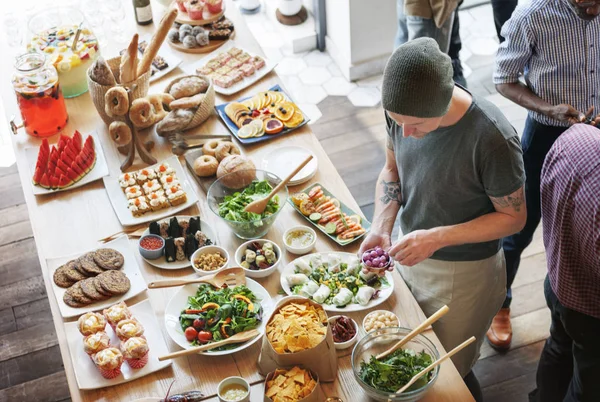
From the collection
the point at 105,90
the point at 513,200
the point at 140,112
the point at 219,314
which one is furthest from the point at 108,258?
the point at 513,200

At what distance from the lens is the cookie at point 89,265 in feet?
8.70

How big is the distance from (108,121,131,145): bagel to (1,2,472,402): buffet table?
0.44 ft

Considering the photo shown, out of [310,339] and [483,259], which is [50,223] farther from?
[483,259]

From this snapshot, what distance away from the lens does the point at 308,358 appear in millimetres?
2146

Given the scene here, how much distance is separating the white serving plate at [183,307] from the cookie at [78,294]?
300 millimetres

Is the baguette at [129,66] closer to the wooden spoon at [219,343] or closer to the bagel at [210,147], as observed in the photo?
the bagel at [210,147]

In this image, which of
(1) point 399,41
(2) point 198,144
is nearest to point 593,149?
(2) point 198,144

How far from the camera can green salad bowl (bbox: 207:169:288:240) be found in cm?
274

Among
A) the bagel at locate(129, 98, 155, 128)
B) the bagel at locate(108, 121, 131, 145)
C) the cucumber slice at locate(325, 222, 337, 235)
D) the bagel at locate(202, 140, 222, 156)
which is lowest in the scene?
the cucumber slice at locate(325, 222, 337, 235)

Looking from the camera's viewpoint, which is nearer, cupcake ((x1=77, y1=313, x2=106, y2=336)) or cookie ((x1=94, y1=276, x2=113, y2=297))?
cupcake ((x1=77, y1=313, x2=106, y2=336))

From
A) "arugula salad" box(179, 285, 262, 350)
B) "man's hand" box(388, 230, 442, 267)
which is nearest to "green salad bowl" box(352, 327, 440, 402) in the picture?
"man's hand" box(388, 230, 442, 267)

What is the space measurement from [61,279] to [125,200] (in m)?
0.48

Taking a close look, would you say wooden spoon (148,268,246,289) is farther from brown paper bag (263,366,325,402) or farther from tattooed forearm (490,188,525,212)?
tattooed forearm (490,188,525,212)

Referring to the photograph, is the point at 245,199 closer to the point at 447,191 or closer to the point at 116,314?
the point at 116,314
